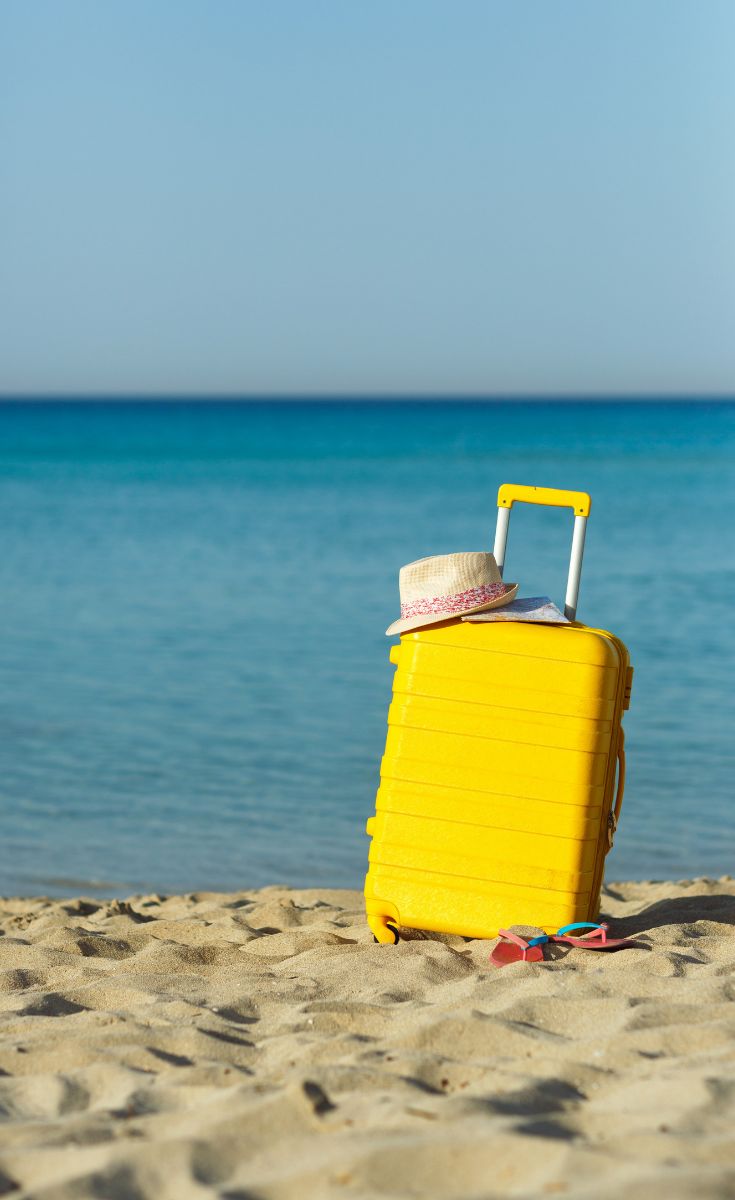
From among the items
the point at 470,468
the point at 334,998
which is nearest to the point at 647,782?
the point at 334,998

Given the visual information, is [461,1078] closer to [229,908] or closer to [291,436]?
[229,908]

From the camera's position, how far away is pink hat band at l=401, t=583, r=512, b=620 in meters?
3.92

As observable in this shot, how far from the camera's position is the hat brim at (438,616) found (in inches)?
153

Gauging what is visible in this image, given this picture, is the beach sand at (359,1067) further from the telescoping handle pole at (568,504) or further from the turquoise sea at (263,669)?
the turquoise sea at (263,669)

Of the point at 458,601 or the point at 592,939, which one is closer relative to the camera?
the point at 592,939

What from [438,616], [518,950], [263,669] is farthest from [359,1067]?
[263,669]

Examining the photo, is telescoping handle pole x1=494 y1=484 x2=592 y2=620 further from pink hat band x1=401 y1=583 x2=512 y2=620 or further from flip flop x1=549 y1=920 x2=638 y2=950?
flip flop x1=549 y1=920 x2=638 y2=950

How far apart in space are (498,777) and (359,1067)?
1319 mm

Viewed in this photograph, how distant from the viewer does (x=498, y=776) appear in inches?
153

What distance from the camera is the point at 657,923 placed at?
4355mm

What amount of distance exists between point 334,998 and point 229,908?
1.59 meters

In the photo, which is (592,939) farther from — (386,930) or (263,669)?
(263,669)

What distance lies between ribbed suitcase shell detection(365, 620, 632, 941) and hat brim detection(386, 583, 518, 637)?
3cm

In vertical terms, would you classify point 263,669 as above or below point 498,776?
below
